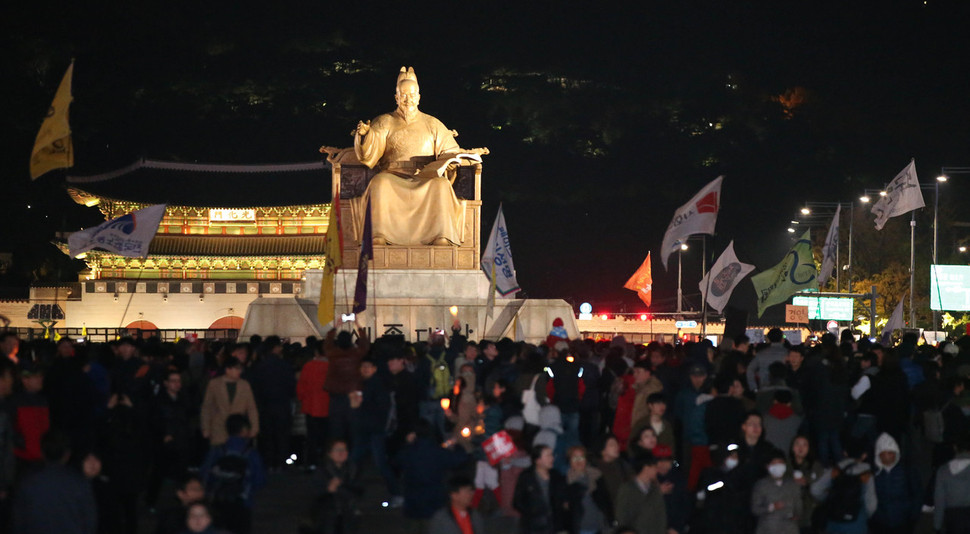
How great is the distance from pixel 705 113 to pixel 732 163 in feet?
7.29

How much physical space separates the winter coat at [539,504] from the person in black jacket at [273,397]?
12.5 ft

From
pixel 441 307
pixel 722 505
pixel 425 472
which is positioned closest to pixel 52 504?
pixel 425 472

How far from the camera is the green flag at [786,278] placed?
725 inches

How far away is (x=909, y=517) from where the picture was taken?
730 centimetres

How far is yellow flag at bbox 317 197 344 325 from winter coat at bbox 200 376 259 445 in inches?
172

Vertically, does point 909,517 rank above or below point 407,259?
below

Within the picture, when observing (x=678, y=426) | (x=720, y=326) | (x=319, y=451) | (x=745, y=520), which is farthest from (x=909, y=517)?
(x=720, y=326)

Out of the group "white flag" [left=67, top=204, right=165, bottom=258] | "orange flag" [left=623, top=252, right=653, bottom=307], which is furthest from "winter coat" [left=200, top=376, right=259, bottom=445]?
"orange flag" [left=623, top=252, right=653, bottom=307]

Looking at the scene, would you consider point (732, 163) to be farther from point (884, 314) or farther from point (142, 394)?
point (142, 394)

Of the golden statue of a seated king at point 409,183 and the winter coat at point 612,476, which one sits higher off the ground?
the golden statue of a seated king at point 409,183

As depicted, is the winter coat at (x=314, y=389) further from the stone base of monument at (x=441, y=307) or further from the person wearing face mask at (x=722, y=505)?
the stone base of monument at (x=441, y=307)

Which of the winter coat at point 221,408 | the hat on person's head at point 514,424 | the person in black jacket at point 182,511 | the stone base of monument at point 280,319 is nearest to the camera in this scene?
the person in black jacket at point 182,511

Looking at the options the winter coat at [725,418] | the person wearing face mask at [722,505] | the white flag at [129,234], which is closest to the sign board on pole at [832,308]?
the white flag at [129,234]

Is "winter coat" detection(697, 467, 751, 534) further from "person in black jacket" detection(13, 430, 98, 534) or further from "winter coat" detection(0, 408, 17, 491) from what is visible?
"winter coat" detection(0, 408, 17, 491)
